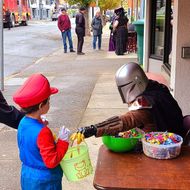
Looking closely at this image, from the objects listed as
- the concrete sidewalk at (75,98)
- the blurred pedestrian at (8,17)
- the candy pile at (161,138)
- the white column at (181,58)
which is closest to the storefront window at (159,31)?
the concrete sidewalk at (75,98)

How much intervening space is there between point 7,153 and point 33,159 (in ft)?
9.28

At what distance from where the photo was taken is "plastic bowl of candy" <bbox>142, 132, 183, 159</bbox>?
2.74 m

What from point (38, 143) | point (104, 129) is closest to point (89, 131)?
point (104, 129)

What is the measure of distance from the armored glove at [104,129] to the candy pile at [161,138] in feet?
0.63

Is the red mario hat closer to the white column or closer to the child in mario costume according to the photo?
the child in mario costume

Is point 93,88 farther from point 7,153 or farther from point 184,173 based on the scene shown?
point 184,173

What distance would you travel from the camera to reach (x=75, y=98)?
28.9ft

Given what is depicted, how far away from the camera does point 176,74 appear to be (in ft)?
20.4

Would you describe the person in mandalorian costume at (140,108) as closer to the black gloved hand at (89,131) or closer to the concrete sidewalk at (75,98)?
the black gloved hand at (89,131)

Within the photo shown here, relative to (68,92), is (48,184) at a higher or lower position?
higher

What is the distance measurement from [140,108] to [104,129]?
0.32 m

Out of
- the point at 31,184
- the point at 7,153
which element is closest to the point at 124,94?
the point at 31,184

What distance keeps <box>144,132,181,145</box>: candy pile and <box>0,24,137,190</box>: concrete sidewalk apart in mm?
1749

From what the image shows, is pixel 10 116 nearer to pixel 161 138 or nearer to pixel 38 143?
pixel 38 143
